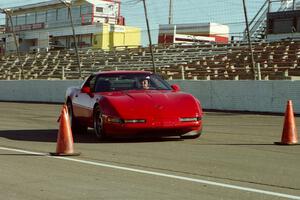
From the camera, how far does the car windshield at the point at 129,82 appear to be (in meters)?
11.8

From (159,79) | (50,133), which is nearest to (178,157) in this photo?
(159,79)

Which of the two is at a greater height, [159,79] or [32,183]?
[159,79]

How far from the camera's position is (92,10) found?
2447 inches

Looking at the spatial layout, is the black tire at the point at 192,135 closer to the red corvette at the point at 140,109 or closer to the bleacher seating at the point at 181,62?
the red corvette at the point at 140,109

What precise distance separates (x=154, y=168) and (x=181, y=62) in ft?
86.8

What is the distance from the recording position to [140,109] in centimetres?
1067

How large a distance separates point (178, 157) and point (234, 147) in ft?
5.16

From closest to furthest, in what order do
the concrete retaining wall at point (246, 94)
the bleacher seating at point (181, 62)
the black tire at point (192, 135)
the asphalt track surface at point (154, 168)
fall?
the asphalt track surface at point (154, 168) < the black tire at point (192, 135) < the concrete retaining wall at point (246, 94) < the bleacher seating at point (181, 62)

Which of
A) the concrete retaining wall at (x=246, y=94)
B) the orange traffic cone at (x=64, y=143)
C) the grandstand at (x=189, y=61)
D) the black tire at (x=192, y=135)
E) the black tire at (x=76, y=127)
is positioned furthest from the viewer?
the grandstand at (x=189, y=61)

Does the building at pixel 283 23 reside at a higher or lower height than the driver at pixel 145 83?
higher

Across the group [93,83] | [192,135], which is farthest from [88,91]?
[192,135]

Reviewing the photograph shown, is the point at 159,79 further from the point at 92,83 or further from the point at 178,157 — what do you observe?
the point at 178,157

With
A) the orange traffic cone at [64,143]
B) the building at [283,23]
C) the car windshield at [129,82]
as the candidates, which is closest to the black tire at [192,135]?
the car windshield at [129,82]

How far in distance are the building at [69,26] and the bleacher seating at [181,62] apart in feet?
37.4
